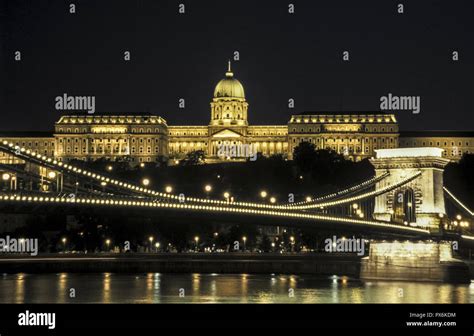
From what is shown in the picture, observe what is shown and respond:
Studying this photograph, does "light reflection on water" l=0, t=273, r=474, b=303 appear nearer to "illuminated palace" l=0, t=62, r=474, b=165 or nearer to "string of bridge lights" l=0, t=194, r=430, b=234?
"string of bridge lights" l=0, t=194, r=430, b=234

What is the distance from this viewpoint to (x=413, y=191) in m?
75.4

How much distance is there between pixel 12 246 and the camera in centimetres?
9931

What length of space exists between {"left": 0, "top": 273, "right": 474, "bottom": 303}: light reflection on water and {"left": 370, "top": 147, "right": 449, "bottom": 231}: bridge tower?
4.39 m

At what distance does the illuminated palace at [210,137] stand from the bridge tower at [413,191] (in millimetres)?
115085

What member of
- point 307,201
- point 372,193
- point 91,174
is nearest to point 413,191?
point 372,193

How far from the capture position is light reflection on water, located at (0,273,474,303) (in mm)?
60844

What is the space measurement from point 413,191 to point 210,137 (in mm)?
122911

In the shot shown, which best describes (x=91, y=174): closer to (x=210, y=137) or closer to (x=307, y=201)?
(x=307, y=201)

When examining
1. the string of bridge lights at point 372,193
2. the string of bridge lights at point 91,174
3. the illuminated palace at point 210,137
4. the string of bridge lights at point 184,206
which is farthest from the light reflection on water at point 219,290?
the illuminated palace at point 210,137

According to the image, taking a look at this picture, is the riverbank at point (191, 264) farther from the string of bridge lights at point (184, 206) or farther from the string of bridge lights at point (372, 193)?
the string of bridge lights at point (184, 206)

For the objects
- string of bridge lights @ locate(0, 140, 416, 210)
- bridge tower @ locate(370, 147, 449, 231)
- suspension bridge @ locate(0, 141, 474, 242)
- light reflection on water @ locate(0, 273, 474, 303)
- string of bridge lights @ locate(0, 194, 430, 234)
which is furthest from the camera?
bridge tower @ locate(370, 147, 449, 231)

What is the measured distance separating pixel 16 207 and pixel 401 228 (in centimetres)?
2419

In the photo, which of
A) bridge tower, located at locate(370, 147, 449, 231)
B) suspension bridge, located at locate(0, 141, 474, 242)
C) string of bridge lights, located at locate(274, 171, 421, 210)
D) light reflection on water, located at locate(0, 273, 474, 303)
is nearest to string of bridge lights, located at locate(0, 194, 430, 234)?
suspension bridge, located at locate(0, 141, 474, 242)
